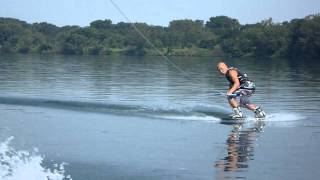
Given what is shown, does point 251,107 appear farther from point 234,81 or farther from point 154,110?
point 154,110

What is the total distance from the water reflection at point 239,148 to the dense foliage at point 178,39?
282ft

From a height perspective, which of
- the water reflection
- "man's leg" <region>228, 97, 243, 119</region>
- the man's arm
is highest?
the man's arm

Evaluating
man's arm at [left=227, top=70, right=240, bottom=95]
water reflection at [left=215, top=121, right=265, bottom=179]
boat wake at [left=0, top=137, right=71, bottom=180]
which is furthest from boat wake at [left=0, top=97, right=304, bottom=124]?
boat wake at [left=0, top=137, right=71, bottom=180]

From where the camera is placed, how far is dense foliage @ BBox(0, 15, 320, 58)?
343 ft

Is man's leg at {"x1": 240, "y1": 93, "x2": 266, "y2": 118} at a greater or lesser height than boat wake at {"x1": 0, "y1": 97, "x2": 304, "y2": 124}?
greater

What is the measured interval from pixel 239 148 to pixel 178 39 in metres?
107

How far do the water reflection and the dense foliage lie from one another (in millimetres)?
86009

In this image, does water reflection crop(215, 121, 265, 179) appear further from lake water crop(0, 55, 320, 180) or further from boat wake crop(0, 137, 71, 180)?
boat wake crop(0, 137, 71, 180)

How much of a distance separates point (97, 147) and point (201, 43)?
109334mm

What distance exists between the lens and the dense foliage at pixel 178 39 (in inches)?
4110

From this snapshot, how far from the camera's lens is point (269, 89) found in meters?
29.0

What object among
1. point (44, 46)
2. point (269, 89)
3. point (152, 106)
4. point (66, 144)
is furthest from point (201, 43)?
point (66, 144)

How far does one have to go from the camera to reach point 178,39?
389 ft

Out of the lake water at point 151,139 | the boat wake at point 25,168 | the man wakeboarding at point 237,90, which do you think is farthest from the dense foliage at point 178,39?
the boat wake at point 25,168
